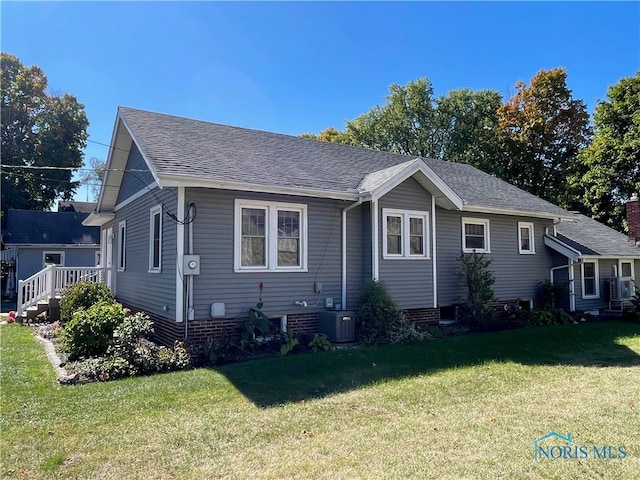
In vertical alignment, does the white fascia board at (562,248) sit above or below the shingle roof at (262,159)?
below

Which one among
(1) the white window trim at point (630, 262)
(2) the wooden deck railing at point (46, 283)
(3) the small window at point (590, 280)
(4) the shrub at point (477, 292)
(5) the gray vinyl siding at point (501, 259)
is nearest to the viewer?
(4) the shrub at point (477, 292)

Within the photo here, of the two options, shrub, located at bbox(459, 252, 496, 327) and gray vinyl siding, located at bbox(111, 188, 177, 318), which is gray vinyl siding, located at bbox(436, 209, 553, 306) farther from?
gray vinyl siding, located at bbox(111, 188, 177, 318)

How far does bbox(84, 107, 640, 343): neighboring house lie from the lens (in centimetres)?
862

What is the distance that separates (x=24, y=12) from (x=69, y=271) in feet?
27.6

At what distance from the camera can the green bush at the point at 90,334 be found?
774 cm

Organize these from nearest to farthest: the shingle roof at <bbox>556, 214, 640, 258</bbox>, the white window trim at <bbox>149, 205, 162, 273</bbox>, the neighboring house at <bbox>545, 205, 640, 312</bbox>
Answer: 1. the white window trim at <bbox>149, 205, 162, 273</bbox>
2. the neighboring house at <bbox>545, 205, 640, 312</bbox>
3. the shingle roof at <bbox>556, 214, 640, 258</bbox>

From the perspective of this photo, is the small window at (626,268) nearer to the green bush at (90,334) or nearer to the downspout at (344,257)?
the downspout at (344,257)

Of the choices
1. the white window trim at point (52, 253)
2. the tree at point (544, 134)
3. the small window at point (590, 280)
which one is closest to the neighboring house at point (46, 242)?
the white window trim at point (52, 253)

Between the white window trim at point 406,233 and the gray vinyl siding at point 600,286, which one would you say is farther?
the gray vinyl siding at point 600,286

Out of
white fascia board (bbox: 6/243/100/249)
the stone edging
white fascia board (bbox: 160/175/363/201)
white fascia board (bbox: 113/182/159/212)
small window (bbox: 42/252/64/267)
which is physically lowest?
the stone edging

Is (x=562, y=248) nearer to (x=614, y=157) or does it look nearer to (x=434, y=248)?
(x=434, y=248)

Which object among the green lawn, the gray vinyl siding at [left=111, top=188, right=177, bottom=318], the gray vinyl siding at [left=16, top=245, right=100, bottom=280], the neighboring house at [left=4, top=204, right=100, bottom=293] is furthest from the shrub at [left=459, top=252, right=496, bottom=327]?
the gray vinyl siding at [left=16, top=245, right=100, bottom=280]

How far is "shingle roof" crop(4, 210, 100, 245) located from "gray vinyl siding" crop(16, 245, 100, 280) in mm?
397

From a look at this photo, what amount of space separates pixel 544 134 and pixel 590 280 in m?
16.0
